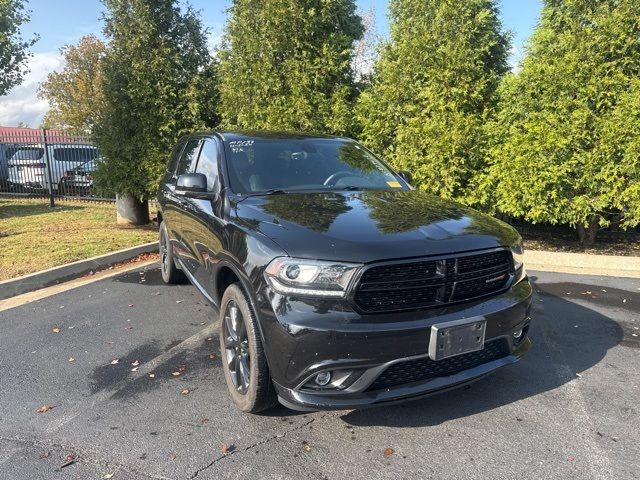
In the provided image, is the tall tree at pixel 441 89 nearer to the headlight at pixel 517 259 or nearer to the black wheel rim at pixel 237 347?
the headlight at pixel 517 259

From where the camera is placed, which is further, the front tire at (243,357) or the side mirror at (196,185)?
the side mirror at (196,185)

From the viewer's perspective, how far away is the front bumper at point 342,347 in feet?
8.14

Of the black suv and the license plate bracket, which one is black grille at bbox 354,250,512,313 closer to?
the black suv

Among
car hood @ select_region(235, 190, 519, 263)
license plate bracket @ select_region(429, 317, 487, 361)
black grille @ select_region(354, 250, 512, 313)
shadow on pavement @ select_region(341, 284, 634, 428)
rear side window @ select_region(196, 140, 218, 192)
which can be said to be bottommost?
shadow on pavement @ select_region(341, 284, 634, 428)

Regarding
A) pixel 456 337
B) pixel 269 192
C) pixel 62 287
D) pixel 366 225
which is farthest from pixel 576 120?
pixel 62 287

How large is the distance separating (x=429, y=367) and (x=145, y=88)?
27.2 ft

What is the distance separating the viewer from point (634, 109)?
6.46 meters

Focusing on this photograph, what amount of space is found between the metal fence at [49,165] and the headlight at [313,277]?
12500mm

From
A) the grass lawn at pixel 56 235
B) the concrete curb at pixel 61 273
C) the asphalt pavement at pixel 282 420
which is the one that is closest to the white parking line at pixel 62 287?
the concrete curb at pixel 61 273

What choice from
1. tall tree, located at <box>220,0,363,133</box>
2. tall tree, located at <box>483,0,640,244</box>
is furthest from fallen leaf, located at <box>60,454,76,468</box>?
tall tree, located at <box>220,0,363,133</box>

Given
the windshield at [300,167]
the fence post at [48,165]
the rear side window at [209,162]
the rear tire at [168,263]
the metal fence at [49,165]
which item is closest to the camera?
the windshield at [300,167]

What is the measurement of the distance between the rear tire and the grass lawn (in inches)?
72.8

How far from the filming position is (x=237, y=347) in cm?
320

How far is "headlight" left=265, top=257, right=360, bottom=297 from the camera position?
253 centimetres
